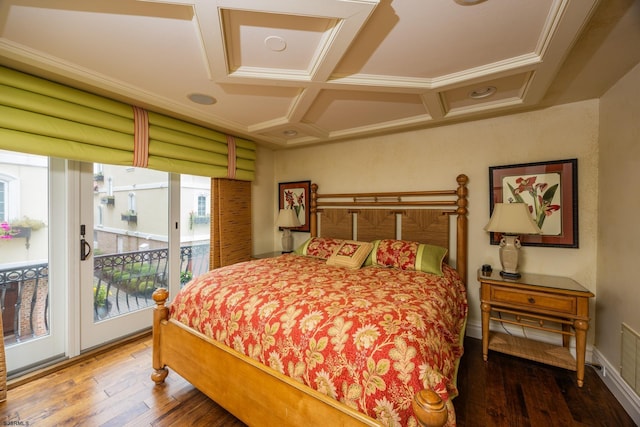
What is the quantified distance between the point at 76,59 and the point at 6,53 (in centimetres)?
33

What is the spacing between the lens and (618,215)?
74.1 inches

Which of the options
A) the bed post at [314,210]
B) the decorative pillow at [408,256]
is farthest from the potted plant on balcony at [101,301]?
the decorative pillow at [408,256]

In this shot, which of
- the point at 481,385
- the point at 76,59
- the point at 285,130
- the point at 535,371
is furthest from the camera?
the point at 285,130

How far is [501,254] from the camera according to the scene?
7.58 ft

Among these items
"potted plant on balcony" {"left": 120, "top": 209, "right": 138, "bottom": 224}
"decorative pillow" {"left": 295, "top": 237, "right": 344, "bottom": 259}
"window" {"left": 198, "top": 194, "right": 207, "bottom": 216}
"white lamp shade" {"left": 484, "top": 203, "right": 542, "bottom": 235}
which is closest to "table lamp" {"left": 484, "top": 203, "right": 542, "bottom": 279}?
"white lamp shade" {"left": 484, "top": 203, "right": 542, "bottom": 235}

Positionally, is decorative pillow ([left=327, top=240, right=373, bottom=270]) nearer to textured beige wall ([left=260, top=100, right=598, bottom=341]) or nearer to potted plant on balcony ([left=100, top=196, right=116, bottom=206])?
textured beige wall ([left=260, top=100, right=598, bottom=341])

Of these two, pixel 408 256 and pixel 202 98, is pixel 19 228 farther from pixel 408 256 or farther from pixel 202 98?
pixel 408 256

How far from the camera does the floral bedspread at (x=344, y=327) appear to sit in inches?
42.3

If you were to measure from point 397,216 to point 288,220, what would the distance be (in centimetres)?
143

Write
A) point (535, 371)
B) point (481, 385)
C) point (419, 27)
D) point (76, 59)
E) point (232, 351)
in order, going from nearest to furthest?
point (419, 27), point (232, 351), point (76, 59), point (481, 385), point (535, 371)

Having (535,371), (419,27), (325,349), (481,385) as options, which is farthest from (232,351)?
(535,371)

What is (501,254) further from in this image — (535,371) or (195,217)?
(195,217)

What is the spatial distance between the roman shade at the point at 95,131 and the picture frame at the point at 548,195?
10.3 ft

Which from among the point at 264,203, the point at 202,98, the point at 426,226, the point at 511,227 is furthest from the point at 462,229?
the point at 202,98
